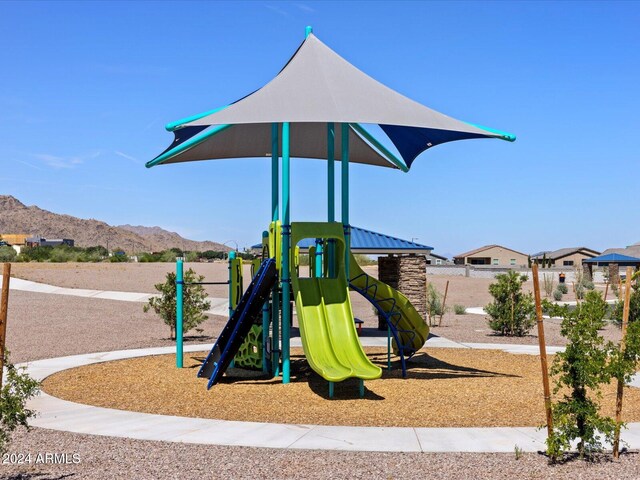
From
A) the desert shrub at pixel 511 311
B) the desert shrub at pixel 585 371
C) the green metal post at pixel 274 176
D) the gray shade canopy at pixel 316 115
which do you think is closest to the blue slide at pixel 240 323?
the green metal post at pixel 274 176

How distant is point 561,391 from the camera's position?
40.1 ft

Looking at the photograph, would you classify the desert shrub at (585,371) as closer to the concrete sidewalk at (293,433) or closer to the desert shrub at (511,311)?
the concrete sidewalk at (293,433)

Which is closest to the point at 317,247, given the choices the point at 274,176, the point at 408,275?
the point at 274,176

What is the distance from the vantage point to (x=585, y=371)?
298 inches

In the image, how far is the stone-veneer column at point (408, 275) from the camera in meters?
23.8

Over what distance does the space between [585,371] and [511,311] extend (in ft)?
47.7

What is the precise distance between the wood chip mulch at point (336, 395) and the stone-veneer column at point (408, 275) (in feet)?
27.7

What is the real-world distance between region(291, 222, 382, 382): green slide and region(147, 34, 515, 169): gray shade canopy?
1.95 m

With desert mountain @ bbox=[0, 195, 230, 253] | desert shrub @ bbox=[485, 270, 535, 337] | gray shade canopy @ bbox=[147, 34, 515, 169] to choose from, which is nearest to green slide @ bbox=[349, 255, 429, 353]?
gray shade canopy @ bbox=[147, 34, 515, 169]

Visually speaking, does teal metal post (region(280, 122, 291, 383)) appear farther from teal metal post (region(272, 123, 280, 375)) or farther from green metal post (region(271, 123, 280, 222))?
green metal post (region(271, 123, 280, 222))

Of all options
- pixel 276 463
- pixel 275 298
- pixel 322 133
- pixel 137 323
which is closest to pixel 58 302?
pixel 137 323

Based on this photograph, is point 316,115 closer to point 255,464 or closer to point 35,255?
point 255,464

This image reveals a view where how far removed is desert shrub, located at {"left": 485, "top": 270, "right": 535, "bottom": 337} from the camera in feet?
71.1

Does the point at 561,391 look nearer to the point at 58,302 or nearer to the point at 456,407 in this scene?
the point at 456,407
